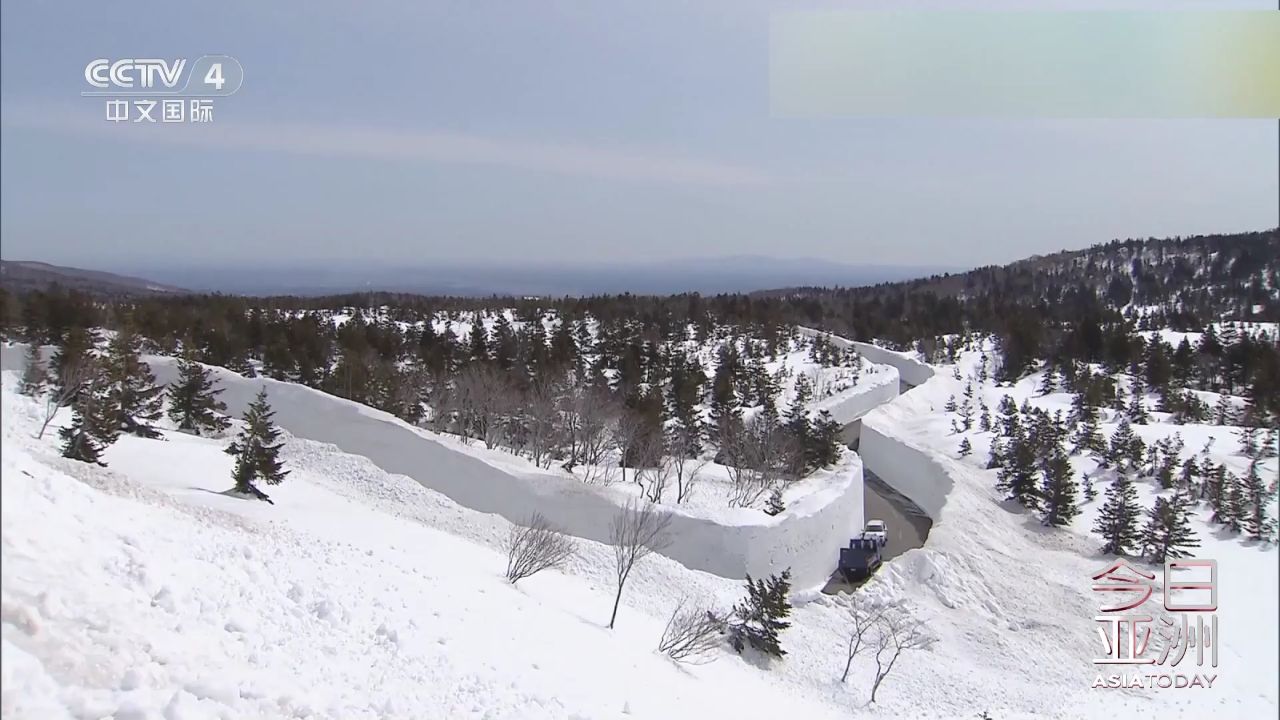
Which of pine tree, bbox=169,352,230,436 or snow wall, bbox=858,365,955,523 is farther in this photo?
snow wall, bbox=858,365,955,523

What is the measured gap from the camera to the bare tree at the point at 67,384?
12.4 metres

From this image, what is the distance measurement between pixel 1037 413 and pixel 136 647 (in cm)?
2590

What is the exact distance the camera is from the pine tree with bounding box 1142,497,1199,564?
13664mm

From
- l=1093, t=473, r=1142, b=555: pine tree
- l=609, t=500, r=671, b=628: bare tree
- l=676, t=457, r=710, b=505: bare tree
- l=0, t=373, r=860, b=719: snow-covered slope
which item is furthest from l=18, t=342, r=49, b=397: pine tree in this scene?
l=1093, t=473, r=1142, b=555: pine tree

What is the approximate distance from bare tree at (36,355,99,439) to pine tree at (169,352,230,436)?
6.57 meters

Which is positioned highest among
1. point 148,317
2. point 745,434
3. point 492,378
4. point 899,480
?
point 148,317

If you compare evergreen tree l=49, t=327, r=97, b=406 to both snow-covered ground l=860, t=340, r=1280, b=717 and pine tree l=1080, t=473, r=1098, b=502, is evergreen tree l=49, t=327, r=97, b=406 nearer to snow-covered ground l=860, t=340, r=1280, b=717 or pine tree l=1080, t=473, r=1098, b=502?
snow-covered ground l=860, t=340, r=1280, b=717

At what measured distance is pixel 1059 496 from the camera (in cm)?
1820

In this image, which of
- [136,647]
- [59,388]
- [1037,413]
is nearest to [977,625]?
[1037,413]

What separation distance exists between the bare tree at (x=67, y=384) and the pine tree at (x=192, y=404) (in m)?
6.57

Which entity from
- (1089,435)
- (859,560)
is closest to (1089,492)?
(1089,435)

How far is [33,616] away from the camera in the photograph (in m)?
3.52

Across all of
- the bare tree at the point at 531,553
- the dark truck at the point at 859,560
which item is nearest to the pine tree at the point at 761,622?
the bare tree at the point at 531,553

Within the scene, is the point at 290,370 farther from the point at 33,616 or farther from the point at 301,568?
the point at 33,616
